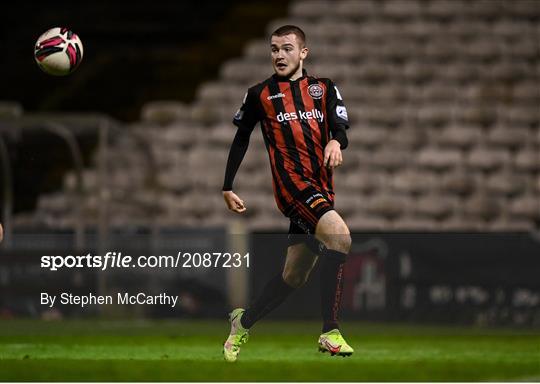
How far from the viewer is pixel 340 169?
18.2m

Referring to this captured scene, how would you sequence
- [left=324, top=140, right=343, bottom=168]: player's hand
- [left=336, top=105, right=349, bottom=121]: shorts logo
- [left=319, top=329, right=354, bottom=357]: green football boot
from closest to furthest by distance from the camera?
[left=324, top=140, right=343, bottom=168]: player's hand < [left=319, top=329, right=354, bottom=357]: green football boot < [left=336, top=105, right=349, bottom=121]: shorts logo

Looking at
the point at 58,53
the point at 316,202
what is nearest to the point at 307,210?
the point at 316,202

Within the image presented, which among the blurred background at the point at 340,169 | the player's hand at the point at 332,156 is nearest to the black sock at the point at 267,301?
the player's hand at the point at 332,156

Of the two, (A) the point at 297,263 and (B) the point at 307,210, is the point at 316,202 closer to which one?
(B) the point at 307,210

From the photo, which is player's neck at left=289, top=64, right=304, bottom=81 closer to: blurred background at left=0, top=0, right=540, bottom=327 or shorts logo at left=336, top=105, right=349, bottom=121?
shorts logo at left=336, top=105, right=349, bottom=121

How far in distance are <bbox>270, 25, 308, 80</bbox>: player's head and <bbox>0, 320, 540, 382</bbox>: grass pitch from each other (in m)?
1.70

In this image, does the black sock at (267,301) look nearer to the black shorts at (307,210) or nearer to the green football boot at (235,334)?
the green football boot at (235,334)

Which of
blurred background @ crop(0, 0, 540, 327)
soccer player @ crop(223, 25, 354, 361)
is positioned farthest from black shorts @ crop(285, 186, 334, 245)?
blurred background @ crop(0, 0, 540, 327)

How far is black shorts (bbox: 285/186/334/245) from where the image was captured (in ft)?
22.3

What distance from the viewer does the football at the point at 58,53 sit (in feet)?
25.9

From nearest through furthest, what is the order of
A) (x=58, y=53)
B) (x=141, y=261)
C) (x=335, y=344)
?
(x=335, y=344), (x=58, y=53), (x=141, y=261)

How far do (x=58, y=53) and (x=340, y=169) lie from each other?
10.5 metres

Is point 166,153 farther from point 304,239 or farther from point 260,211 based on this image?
point 304,239

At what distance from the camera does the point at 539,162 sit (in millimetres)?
17562
